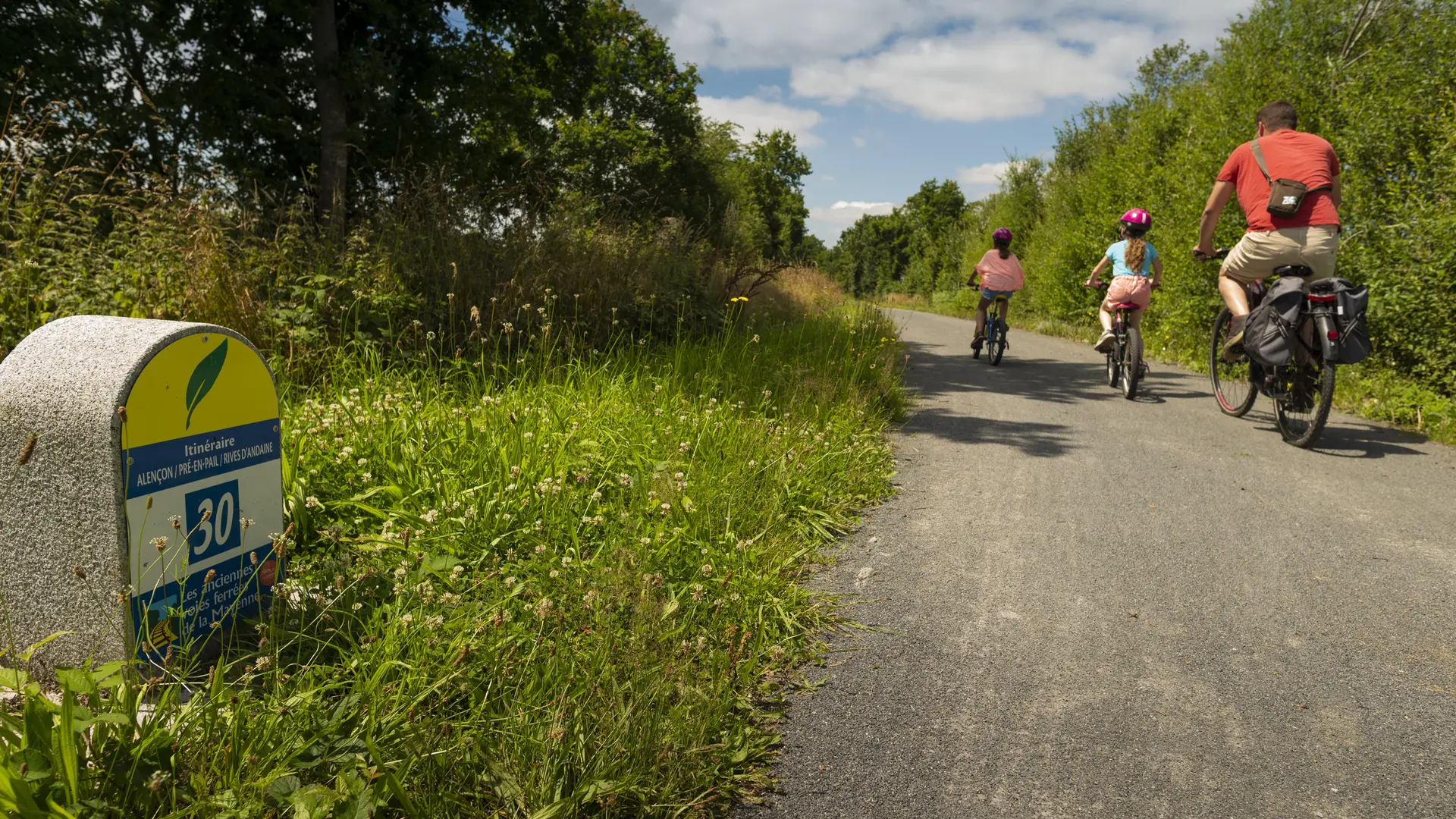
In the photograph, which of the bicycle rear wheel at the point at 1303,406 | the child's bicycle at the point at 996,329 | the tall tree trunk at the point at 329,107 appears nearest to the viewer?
the bicycle rear wheel at the point at 1303,406

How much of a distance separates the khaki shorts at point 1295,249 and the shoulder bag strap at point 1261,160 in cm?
41

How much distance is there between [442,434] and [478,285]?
273 centimetres

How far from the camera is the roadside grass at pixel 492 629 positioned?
6.13 ft

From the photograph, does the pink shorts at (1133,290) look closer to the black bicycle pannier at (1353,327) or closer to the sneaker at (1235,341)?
the sneaker at (1235,341)

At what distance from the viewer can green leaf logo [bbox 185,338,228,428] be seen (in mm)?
2398

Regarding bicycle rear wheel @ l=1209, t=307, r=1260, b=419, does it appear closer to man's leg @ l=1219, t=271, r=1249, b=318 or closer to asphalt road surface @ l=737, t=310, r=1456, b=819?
man's leg @ l=1219, t=271, r=1249, b=318

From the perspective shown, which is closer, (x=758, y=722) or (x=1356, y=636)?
(x=758, y=722)

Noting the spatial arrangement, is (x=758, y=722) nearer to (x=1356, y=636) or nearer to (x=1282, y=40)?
(x=1356, y=636)

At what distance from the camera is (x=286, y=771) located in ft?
6.25

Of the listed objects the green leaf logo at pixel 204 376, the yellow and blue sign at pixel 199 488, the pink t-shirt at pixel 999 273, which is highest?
the pink t-shirt at pixel 999 273

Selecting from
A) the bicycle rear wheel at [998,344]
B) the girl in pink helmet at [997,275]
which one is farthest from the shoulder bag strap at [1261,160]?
the bicycle rear wheel at [998,344]

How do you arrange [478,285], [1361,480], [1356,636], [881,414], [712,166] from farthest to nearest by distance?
1. [712,166]
2. [881,414]
3. [478,285]
4. [1361,480]
5. [1356,636]

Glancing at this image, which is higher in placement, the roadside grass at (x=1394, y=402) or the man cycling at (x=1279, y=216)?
the man cycling at (x=1279, y=216)

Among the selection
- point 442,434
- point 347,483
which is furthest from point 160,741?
point 442,434
